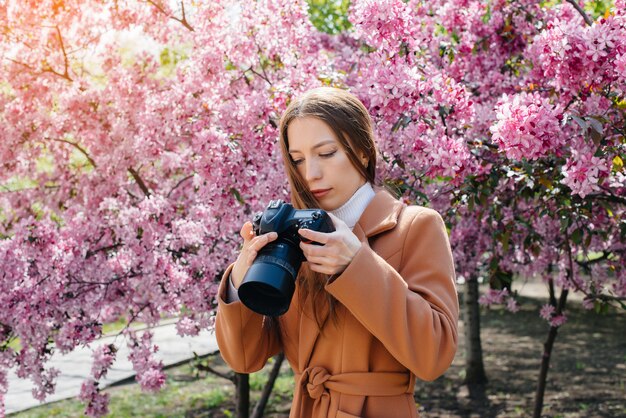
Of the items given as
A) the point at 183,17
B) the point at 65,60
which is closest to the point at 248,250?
the point at 183,17

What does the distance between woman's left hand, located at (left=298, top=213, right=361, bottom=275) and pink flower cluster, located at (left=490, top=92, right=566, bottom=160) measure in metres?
1.51

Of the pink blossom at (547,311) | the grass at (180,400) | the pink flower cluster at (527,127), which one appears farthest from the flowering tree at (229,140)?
the grass at (180,400)

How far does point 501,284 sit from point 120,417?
4.45 meters

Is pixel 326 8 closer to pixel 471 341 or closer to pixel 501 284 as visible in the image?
pixel 471 341

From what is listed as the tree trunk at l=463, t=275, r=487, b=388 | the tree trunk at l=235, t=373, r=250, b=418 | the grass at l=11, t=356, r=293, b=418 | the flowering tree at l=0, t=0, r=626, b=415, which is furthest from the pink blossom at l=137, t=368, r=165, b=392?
the tree trunk at l=463, t=275, r=487, b=388

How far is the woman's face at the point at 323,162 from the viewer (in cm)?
209

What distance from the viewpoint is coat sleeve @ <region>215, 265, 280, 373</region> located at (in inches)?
81.7

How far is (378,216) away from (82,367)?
26.6 feet

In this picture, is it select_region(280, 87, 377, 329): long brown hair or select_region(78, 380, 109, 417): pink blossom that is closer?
select_region(280, 87, 377, 329): long brown hair

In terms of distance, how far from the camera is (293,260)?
184 centimetres

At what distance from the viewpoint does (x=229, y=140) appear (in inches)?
167

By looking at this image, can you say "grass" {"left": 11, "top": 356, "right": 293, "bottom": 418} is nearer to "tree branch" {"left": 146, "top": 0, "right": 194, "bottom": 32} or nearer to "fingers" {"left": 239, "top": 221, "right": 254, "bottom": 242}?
"tree branch" {"left": 146, "top": 0, "right": 194, "bottom": 32}

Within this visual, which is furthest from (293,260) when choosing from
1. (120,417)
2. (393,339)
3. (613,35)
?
(120,417)

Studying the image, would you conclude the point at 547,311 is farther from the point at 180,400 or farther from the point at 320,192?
the point at 320,192
